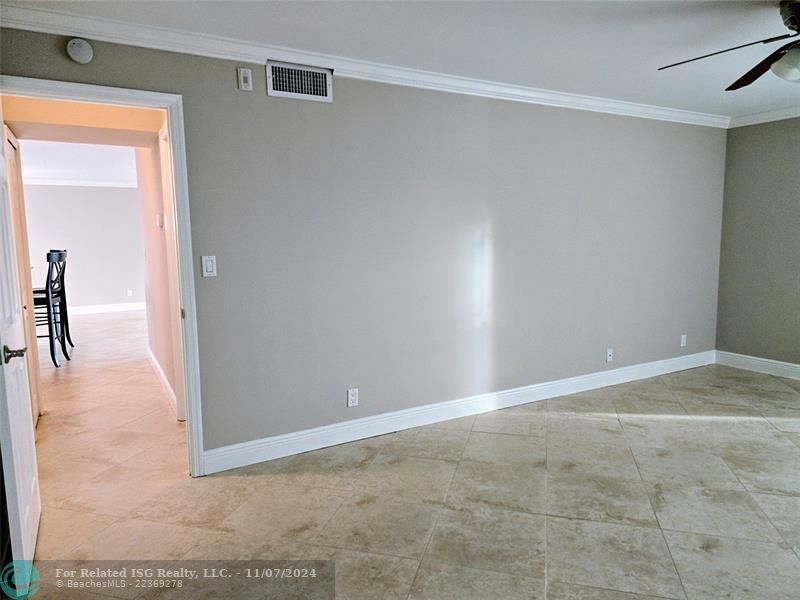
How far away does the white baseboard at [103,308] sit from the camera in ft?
31.1

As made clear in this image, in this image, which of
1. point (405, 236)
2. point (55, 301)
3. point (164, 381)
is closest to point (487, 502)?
point (405, 236)

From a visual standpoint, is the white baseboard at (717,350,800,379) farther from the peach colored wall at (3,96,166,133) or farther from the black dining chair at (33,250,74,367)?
the black dining chair at (33,250,74,367)

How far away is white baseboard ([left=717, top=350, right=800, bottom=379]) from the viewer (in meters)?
4.72

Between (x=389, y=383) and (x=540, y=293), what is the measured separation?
1512mm

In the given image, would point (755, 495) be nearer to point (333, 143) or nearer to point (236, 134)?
point (333, 143)

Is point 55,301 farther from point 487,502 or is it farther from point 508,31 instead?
point 508,31

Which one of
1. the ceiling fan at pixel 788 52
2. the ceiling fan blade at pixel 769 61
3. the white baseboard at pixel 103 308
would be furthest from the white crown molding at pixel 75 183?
the ceiling fan at pixel 788 52

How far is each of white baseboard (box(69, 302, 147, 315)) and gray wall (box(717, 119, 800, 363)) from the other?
928cm

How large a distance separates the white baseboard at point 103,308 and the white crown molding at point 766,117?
372 inches

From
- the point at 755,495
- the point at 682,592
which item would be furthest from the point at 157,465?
the point at 755,495

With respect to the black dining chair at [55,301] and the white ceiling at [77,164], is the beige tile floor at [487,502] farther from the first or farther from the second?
the white ceiling at [77,164]

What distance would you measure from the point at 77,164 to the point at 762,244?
30.2 feet

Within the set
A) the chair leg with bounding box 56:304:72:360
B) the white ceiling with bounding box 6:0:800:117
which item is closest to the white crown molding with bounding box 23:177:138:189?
the chair leg with bounding box 56:304:72:360

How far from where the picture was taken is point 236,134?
2885mm
